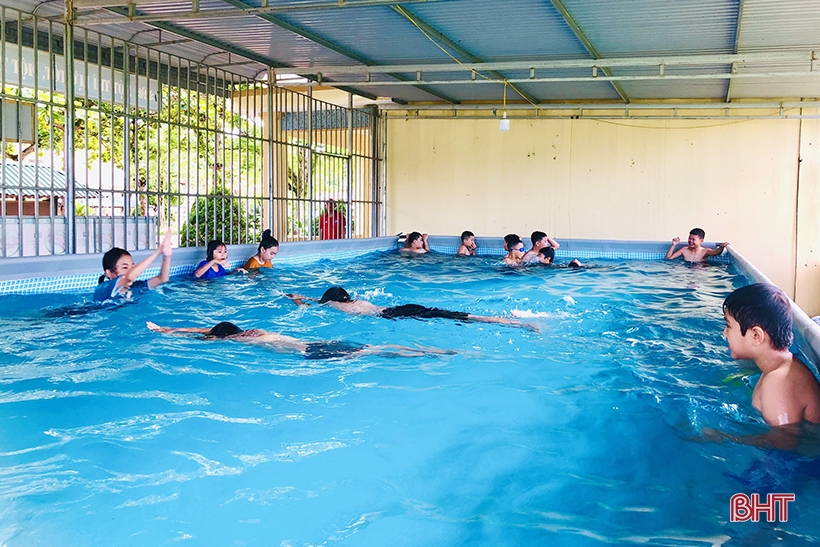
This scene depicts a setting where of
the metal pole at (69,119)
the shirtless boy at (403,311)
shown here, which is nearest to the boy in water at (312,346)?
the shirtless boy at (403,311)

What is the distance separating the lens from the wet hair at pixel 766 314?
2770 millimetres

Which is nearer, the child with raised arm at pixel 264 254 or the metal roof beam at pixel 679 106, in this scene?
the child with raised arm at pixel 264 254

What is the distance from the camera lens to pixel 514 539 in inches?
88.8

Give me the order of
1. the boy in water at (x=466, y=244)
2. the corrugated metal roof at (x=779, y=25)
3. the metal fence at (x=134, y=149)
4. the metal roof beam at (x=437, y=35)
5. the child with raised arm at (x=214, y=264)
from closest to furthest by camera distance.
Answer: the corrugated metal roof at (x=779, y=25) < the metal roof beam at (x=437, y=35) < the metal fence at (x=134, y=149) < the child with raised arm at (x=214, y=264) < the boy in water at (x=466, y=244)

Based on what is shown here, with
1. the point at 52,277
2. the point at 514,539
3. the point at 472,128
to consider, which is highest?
the point at 472,128

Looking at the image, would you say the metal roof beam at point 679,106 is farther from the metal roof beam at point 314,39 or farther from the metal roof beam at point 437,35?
the metal roof beam at point 314,39

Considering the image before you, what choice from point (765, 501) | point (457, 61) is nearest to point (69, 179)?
point (457, 61)

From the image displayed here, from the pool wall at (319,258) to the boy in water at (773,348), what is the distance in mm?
488

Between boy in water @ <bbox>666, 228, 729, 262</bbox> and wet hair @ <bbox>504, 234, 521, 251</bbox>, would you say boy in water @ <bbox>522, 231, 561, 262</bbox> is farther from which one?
boy in water @ <bbox>666, 228, 729, 262</bbox>

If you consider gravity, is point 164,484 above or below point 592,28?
below

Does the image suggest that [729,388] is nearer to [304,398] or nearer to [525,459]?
[525,459]

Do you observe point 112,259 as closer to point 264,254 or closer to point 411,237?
point 264,254

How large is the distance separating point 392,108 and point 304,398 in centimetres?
1047

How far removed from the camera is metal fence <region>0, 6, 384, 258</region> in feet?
25.7
